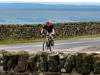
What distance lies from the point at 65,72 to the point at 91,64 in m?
0.80

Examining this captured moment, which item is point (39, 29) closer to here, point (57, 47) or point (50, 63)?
point (57, 47)

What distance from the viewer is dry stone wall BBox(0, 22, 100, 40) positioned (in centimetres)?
3456

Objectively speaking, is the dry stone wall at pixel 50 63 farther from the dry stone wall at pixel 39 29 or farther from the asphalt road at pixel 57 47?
the dry stone wall at pixel 39 29

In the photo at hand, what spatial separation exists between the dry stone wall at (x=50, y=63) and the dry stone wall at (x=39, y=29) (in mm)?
22284

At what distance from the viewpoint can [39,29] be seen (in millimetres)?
36500

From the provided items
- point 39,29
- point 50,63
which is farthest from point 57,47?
point 50,63

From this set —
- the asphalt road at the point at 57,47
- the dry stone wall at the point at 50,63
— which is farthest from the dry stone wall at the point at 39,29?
the dry stone wall at the point at 50,63

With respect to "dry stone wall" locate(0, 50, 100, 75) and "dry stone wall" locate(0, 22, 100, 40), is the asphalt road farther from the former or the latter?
"dry stone wall" locate(0, 50, 100, 75)

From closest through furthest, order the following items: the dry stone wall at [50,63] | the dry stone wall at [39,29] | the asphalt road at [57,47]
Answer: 1. the dry stone wall at [50,63]
2. the asphalt road at [57,47]
3. the dry stone wall at [39,29]

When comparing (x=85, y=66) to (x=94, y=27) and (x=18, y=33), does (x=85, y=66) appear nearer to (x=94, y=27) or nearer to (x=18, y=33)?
(x=18, y=33)

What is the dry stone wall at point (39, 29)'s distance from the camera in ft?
113

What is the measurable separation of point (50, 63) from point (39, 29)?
81.9ft

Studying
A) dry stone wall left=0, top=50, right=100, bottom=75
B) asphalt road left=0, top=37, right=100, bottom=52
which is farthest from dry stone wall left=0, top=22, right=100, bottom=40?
dry stone wall left=0, top=50, right=100, bottom=75

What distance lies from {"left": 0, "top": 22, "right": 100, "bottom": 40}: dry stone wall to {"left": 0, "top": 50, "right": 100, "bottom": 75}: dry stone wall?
2228 centimetres
